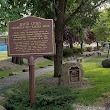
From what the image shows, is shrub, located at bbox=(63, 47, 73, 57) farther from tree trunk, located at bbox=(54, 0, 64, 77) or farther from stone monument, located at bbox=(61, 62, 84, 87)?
stone monument, located at bbox=(61, 62, 84, 87)

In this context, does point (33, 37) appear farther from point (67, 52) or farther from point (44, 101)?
point (67, 52)

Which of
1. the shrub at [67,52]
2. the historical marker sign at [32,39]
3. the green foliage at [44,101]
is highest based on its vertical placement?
the historical marker sign at [32,39]

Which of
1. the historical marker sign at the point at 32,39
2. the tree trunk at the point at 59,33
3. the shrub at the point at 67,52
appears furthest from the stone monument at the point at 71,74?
the shrub at the point at 67,52

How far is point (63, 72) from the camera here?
12641 millimetres

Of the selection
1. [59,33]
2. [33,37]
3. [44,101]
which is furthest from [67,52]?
[44,101]

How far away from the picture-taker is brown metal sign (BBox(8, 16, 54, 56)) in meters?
8.48

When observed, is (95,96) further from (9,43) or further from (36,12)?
(36,12)

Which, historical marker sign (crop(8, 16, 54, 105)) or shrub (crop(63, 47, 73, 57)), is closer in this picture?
historical marker sign (crop(8, 16, 54, 105))

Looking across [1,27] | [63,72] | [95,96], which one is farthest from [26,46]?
[63,72]

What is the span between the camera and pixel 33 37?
27.8ft

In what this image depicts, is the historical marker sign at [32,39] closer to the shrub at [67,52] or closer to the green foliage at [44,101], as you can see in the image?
the green foliage at [44,101]

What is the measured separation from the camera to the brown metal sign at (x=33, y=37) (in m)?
8.48

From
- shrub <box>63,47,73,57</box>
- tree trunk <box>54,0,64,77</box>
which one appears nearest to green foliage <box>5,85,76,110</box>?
tree trunk <box>54,0,64,77</box>

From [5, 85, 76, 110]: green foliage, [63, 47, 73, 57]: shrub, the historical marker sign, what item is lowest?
[63, 47, 73, 57]: shrub
